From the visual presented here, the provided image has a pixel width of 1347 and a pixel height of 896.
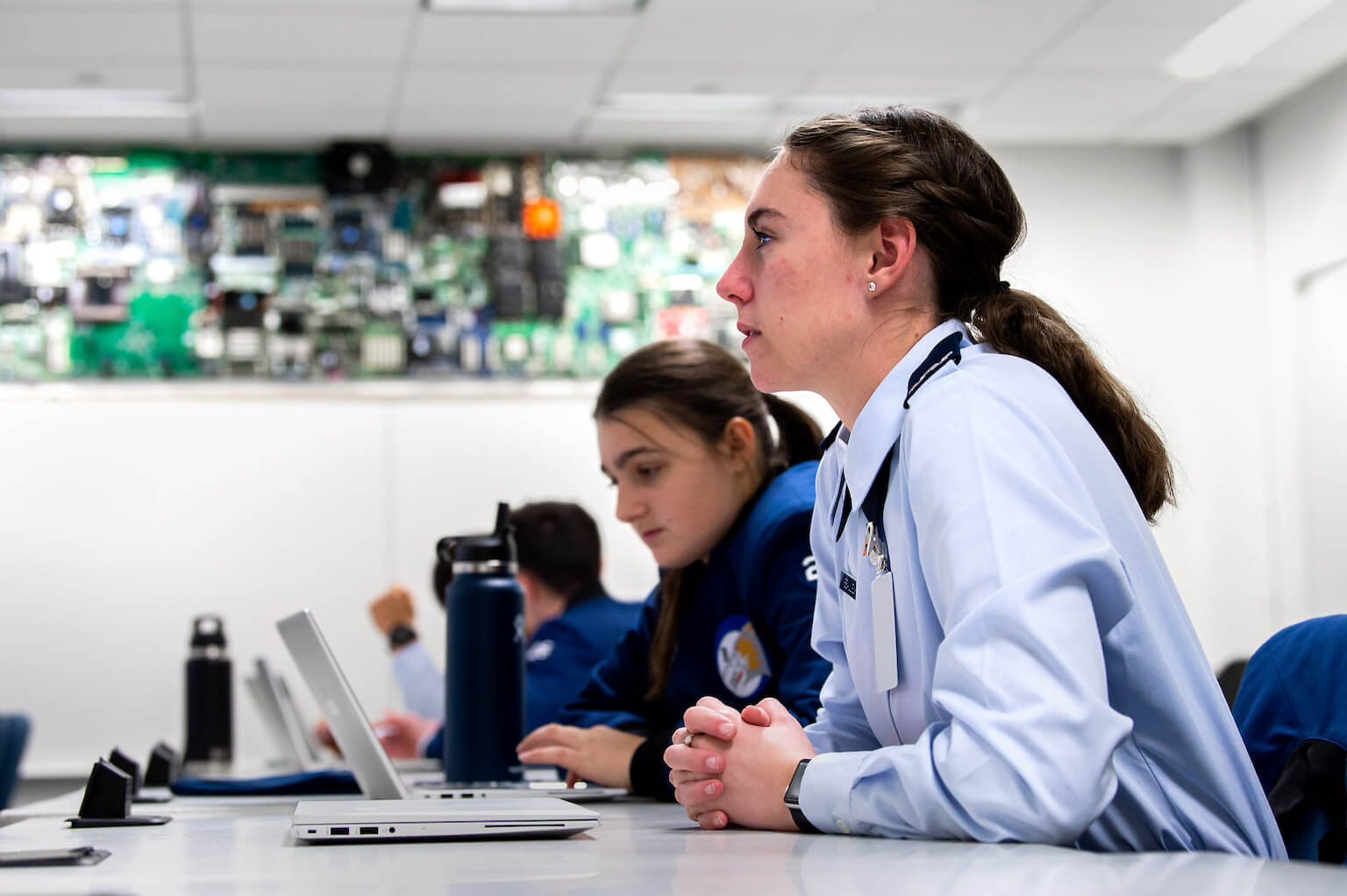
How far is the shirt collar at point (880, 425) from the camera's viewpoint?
107cm

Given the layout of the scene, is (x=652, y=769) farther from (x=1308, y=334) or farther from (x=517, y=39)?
(x=1308, y=334)

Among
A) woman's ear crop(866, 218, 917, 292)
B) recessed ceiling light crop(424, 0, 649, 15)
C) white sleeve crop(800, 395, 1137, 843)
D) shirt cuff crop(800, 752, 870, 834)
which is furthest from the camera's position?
recessed ceiling light crop(424, 0, 649, 15)

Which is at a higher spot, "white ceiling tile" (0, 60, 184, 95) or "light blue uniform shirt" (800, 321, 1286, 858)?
"white ceiling tile" (0, 60, 184, 95)

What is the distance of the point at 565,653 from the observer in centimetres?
281

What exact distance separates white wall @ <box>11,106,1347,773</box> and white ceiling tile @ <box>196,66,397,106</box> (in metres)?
1.05

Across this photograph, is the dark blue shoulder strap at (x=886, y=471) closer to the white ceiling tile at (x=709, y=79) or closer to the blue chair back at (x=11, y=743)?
the blue chair back at (x=11, y=743)

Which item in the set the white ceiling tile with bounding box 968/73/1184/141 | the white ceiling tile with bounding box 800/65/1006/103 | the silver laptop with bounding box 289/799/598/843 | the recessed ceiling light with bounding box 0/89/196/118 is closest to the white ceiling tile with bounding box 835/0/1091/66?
the white ceiling tile with bounding box 800/65/1006/103

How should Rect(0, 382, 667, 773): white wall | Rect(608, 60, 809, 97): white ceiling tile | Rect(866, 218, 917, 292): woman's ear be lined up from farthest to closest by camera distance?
1. Rect(0, 382, 667, 773): white wall
2. Rect(608, 60, 809, 97): white ceiling tile
3. Rect(866, 218, 917, 292): woman's ear

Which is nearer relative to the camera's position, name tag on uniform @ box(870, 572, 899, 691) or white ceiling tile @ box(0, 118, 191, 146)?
name tag on uniform @ box(870, 572, 899, 691)

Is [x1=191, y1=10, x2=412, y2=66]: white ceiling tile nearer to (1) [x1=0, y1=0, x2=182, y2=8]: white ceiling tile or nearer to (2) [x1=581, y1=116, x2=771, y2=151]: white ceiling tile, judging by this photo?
(1) [x1=0, y1=0, x2=182, y2=8]: white ceiling tile

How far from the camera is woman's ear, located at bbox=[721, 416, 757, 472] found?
1903mm

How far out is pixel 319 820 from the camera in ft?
3.39

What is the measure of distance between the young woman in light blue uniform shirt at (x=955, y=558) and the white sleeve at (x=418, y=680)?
7.16 feet

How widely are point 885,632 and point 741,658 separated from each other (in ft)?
2.09
